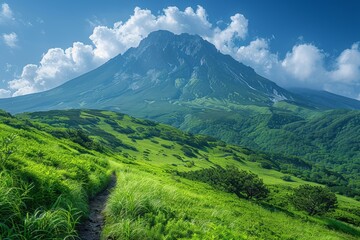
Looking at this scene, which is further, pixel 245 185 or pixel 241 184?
pixel 241 184

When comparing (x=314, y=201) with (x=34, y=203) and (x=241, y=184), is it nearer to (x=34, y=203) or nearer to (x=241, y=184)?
(x=241, y=184)

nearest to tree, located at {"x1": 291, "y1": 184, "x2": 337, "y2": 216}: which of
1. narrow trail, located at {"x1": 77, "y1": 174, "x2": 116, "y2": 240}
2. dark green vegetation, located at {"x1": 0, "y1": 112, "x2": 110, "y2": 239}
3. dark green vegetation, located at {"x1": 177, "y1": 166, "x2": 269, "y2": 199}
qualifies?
dark green vegetation, located at {"x1": 177, "y1": 166, "x2": 269, "y2": 199}

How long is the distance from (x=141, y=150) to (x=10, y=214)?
169698 millimetres

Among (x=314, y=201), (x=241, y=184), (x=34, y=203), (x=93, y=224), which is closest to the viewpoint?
(x=34, y=203)

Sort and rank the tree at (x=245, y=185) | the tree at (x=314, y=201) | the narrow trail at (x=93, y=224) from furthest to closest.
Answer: the tree at (x=314, y=201)
the tree at (x=245, y=185)
the narrow trail at (x=93, y=224)

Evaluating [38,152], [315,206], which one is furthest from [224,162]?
[38,152]

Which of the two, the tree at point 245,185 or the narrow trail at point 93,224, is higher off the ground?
the narrow trail at point 93,224

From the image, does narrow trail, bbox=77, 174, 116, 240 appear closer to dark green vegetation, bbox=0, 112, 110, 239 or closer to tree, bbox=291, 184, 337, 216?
dark green vegetation, bbox=0, 112, 110, 239

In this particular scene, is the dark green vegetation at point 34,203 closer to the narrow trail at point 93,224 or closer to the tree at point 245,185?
the narrow trail at point 93,224

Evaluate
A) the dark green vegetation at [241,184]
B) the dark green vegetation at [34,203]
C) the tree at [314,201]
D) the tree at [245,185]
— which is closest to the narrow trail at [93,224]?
the dark green vegetation at [34,203]

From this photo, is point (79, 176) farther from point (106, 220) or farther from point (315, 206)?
point (315, 206)

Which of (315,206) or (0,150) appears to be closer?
(0,150)

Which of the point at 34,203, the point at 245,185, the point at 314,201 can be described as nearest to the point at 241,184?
the point at 245,185

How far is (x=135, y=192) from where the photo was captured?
15.6 metres
